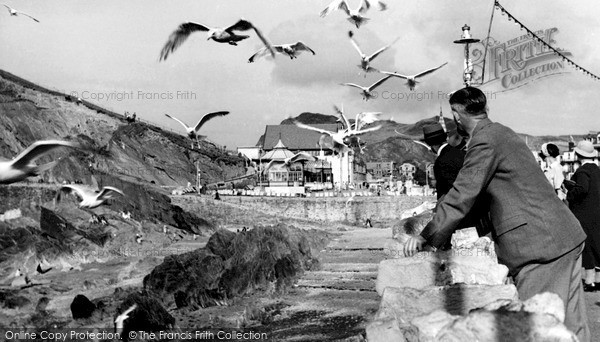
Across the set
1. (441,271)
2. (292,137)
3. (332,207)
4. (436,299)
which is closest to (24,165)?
(441,271)

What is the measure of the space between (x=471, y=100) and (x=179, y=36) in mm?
10016

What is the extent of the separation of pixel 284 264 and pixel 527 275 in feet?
34.7

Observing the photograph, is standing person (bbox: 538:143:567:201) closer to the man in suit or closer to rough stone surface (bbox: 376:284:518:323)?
rough stone surface (bbox: 376:284:518:323)

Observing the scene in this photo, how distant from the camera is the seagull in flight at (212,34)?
40.0 ft

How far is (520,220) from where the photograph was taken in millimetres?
3115

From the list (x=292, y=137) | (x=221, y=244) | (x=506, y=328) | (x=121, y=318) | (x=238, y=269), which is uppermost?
(x=292, y=137)

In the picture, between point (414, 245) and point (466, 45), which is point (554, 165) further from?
point (414, 245)

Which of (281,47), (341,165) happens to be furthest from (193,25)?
(341,165)

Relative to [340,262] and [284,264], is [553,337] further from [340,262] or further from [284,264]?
[340,262]

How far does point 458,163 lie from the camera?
15.5 ft

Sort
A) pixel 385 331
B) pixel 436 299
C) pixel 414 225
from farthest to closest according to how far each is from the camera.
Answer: pixel 414 225
pixel 436 299
pixel 385 331

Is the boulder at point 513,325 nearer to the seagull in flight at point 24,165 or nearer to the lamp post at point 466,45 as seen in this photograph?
the seagull in flight at point 24,165

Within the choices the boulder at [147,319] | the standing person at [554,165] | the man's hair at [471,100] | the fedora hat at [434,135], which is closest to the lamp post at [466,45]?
the standing person at [554,165]

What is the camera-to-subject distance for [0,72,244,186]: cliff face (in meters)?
59.5
